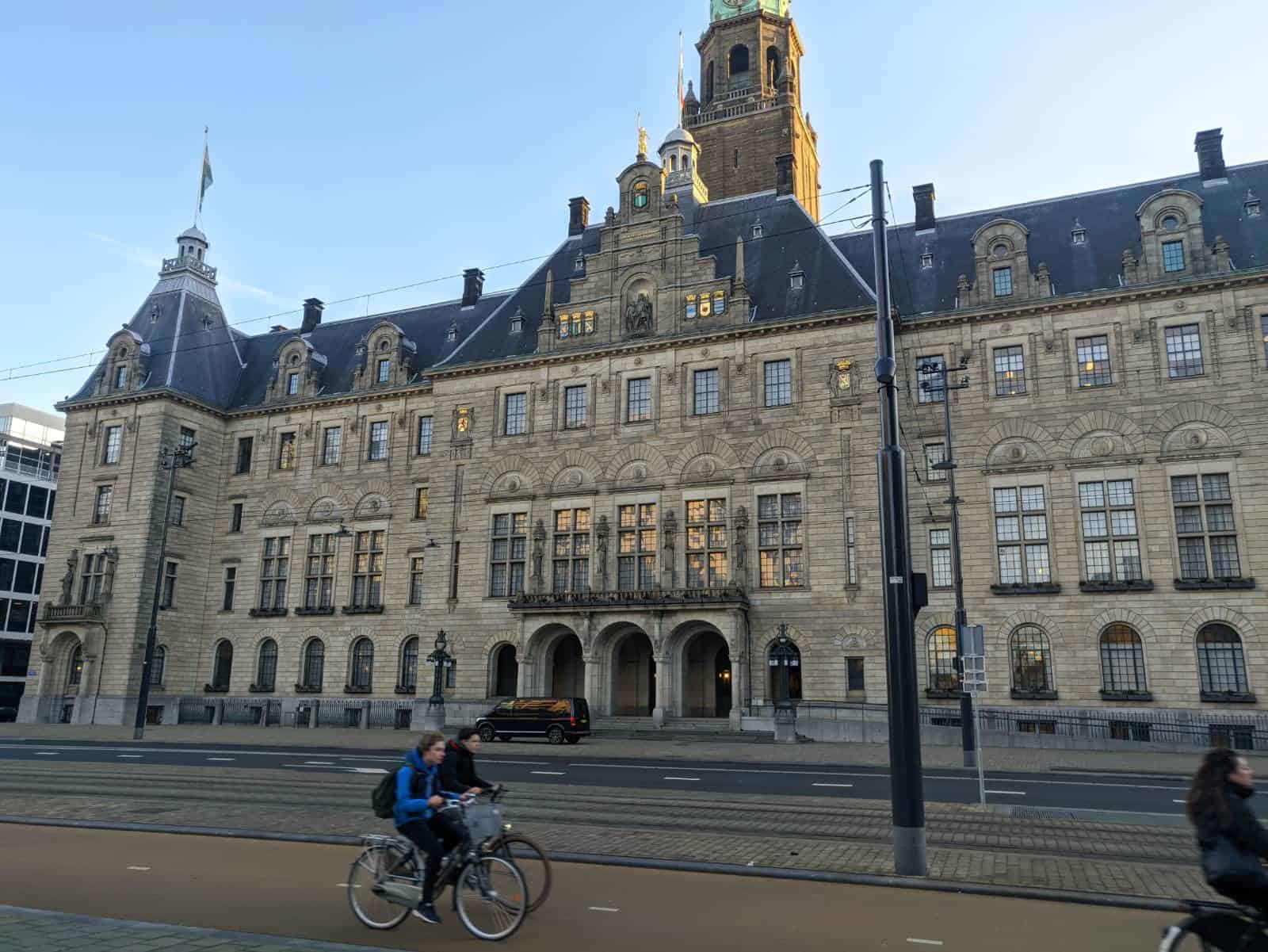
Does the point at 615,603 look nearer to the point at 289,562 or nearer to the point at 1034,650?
the point at 1034,650

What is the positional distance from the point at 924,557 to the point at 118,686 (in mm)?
39316

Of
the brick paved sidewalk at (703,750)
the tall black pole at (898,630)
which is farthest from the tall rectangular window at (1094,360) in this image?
the tall black pole at (898,630)

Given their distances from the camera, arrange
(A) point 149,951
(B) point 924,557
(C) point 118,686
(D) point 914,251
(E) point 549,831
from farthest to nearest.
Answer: (C) point 118,686, (D) point 914,251, (B) point 924,557, (E) point 549,831, (A) point 149,951

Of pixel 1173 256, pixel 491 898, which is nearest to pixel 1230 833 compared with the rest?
pixel 491 898

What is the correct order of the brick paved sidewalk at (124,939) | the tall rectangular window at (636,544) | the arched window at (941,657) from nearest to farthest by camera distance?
the brick paved sidewalk at (124,939)
the arched window at (941,657)
the tall rectangular window at (636,544)

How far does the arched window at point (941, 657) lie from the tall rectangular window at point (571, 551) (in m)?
15.1

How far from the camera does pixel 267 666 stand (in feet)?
169

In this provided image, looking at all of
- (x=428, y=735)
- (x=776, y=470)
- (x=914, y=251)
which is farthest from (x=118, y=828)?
(x=914, y=251)

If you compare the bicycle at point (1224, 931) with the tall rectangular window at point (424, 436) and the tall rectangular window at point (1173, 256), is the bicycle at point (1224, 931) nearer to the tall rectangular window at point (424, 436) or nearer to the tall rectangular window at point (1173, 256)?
the tall rectangular window at point (1173, 256)

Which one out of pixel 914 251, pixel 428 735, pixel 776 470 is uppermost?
pixel 914 251

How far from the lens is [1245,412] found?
35.6m

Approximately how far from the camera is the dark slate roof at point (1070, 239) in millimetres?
38844

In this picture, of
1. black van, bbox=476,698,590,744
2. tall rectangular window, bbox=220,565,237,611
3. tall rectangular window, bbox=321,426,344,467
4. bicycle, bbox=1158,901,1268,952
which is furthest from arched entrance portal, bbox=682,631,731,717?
bicycle, bbox=1158,901,1268,952

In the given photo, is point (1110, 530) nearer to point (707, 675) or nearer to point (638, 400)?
point (707, 675)
